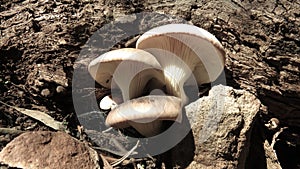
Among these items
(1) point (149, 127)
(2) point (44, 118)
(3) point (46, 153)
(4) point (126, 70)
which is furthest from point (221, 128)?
(2) point (44, 118)

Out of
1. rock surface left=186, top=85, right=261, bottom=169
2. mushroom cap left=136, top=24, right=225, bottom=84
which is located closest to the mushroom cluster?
mushroom cap left=136, top=24, right=225, bottom=84

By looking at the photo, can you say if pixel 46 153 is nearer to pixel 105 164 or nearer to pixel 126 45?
pixel 105 164

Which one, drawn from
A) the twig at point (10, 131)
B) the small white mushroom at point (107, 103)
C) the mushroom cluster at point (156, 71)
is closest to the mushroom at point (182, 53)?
the mushroom cluster at point (156, 71)

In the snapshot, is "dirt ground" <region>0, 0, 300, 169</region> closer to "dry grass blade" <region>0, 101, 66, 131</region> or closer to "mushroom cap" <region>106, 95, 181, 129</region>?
"dry grass blade" <region>0, 101, 66, 131</region>

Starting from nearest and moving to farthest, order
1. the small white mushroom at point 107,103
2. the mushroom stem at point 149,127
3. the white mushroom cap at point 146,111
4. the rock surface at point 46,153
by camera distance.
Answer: the rock surface at point 46,153
the white mushroom cap at point 146,111
the mushroom stem at point 149,127
the small white mushroom at point 107,103

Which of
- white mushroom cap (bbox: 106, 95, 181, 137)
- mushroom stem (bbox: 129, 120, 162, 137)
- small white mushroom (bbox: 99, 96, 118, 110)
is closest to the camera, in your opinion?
white mushroom cap (bbox: 106, 95, 181, 137)

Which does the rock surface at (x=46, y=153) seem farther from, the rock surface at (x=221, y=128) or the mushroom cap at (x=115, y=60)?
the rock surface at (x=221, y=128)

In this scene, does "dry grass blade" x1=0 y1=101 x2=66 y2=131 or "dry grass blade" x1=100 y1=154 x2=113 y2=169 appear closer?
"dry grass blade" x1=100 y1=154 x2=113 y2=169
